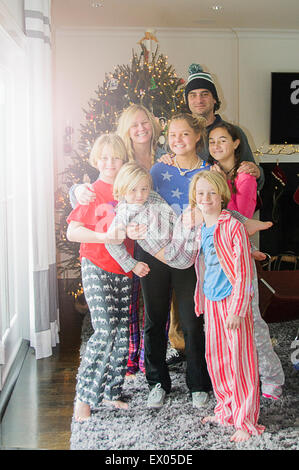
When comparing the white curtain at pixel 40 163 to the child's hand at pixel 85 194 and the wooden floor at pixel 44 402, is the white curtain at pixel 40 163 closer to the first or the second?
the wooden floor at pixel 44 402

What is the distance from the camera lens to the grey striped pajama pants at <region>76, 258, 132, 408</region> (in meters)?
2.21

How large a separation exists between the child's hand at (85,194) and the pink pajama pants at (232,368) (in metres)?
0.69

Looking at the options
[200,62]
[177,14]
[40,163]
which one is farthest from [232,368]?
[200,62]

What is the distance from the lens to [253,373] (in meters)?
2.11

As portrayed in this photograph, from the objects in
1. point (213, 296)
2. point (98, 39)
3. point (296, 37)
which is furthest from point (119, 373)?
point (296, 37)

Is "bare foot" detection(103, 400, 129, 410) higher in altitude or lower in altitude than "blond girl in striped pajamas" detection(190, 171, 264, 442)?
lower

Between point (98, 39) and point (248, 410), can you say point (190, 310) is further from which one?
point (98, 39)

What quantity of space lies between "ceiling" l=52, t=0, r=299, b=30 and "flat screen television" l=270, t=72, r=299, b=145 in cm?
44

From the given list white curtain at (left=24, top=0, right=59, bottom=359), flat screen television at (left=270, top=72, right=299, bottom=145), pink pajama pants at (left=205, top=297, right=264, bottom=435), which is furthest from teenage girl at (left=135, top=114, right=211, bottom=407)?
flat screen television at (left=270, top=72, right=299, bottom=145)

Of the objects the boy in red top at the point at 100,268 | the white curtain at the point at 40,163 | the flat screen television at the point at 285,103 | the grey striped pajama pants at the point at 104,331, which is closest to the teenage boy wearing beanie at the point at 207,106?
the boy in red top at the point at 100,268

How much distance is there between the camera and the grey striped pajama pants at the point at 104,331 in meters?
2.21

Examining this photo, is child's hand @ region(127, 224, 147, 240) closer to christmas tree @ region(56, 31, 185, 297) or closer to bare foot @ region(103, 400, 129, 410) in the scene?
christmas tree @ region(56, 31, 185, 297)
